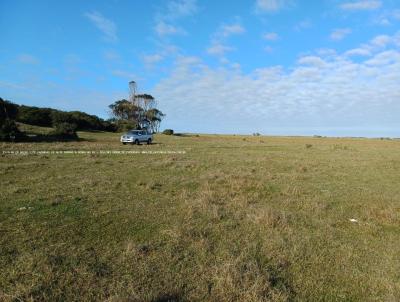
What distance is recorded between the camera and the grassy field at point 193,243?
4.98 m

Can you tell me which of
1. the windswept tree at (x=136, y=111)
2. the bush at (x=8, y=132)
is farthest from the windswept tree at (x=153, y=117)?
the bush at (x=8, y=132)

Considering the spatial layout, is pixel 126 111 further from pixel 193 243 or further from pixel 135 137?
pixel 193 243

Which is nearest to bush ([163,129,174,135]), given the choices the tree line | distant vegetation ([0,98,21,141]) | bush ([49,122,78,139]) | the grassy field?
the tree line

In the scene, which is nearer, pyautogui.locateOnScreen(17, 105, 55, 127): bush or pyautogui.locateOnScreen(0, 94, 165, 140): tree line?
pyautogui.locateOnScreen(0, 94, 165, 140): tree line

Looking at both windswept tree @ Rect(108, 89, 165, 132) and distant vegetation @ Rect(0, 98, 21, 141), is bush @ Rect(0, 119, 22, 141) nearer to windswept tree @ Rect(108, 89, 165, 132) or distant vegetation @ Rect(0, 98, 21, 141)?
distant vegetation @ Rect(0, 98, 21, 141)

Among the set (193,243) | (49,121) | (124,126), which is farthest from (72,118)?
(193,243)

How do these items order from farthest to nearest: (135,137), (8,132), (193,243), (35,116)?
(35,116)
(135,137)
(8,132)
(193,243)

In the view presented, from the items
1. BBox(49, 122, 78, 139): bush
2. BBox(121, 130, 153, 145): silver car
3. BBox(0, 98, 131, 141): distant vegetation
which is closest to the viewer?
BBox(0, 98, 131, 141): distant vegetation

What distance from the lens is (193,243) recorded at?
671cm

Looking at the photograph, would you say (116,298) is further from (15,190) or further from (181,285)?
(15,190)

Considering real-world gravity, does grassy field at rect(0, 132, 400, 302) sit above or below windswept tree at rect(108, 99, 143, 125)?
below

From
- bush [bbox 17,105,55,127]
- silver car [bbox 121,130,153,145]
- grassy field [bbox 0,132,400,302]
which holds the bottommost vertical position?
grassy field [bbox 0,132,400,302]

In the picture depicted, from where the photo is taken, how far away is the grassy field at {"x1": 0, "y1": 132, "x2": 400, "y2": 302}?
4.98 metres

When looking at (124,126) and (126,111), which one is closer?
(124,126)
